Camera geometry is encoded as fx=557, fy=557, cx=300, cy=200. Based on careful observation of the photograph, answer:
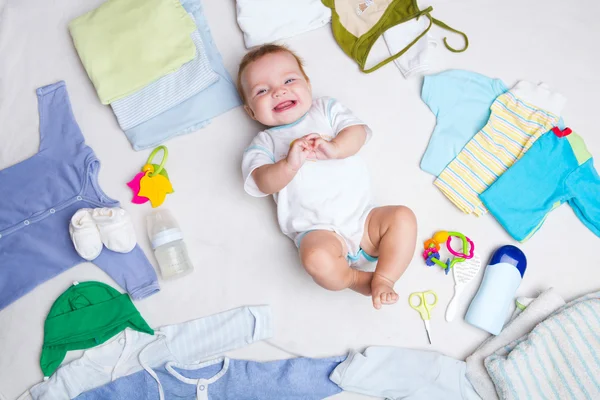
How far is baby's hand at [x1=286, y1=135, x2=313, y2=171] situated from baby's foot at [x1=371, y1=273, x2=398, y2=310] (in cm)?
34

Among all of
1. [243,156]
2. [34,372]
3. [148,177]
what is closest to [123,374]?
[34,372]

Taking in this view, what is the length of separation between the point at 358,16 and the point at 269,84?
1.47ft

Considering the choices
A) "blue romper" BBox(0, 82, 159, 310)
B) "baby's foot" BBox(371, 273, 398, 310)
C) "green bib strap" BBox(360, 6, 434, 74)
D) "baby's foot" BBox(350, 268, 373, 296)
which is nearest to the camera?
"baby's foot" BBox(371, 273, 398, 310)

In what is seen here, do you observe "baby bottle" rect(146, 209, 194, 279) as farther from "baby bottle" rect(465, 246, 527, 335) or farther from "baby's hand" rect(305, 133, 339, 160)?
"baby bottle" rect(465, 246, 527, 335)

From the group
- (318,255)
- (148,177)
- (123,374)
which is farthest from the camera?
(148,177)

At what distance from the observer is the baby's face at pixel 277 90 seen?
1.46 m

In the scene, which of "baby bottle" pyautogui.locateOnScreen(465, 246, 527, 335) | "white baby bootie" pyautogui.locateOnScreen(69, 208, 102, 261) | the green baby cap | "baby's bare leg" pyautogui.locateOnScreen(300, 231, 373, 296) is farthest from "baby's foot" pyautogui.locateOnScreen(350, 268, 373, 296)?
"white baby bootie" pyautogui.locateOnScreen(69, 208, 102, 261)

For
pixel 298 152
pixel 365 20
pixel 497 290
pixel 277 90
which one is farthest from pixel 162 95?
pixel 497 290

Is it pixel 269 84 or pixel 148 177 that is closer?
pixel 269 84

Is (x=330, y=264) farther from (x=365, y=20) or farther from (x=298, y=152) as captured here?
(x=365, y=20)

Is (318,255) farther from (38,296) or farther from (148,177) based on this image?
(38,296)

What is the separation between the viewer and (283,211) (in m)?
1.48

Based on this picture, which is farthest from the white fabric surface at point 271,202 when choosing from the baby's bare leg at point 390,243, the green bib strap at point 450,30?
the baby's bare leg at point 390,243

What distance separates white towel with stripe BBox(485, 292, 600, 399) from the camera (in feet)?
4.40
